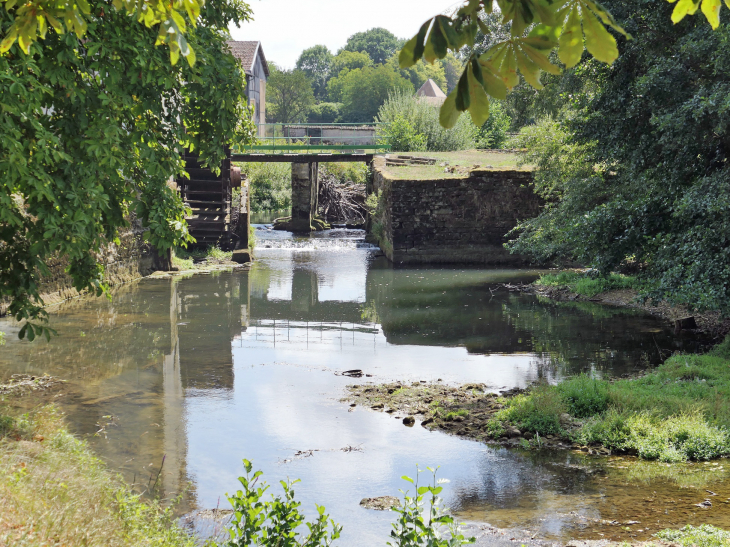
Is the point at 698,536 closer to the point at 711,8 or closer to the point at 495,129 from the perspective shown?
the point at 711,8

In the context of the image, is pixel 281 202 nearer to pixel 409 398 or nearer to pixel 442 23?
pixel 409 398

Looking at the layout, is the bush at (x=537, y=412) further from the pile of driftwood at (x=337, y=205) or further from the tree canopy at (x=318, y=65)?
the tree canopy at (x=318, y=65)

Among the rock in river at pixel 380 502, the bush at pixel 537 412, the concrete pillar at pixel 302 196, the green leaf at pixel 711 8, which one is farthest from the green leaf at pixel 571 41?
the concrete pillar at pixel 302 196

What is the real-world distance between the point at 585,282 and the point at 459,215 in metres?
5.76

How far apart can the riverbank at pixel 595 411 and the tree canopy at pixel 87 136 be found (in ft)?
11.4

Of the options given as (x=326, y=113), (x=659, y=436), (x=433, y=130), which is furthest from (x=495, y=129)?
(x=326, y=113)

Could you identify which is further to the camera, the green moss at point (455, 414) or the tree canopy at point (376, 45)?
the tree canopy at point (376, 45)

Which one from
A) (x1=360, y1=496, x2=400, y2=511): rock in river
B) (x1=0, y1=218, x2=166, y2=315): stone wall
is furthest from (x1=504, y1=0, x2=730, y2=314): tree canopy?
(x1=0, y1=218, x2=166, y2=315): stone wall

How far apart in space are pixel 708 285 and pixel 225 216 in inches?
658

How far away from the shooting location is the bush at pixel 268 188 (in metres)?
39.2

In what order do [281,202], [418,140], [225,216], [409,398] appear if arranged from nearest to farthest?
[409,398]
[225,216]
[418,140]
[281,202]

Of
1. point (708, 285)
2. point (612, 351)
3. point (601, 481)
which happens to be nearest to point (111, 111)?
point (601, 481)

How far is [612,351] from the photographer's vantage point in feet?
35.9

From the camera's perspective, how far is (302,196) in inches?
1189
